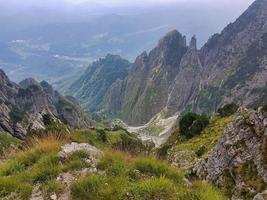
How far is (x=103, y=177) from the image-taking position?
51.8 feet

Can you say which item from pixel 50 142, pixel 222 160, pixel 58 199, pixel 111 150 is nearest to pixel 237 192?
pixel 222 160

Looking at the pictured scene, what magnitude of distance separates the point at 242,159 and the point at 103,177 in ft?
48.7

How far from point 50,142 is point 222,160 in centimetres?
1402

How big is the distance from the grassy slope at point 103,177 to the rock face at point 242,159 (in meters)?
9.82

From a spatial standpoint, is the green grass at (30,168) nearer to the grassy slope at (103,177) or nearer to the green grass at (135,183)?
the grassy slope at (103,177)

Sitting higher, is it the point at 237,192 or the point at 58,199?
the point at 58,199

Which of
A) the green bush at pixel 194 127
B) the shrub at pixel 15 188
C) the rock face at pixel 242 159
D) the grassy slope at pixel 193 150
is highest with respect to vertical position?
the shrub at pixel 15 188

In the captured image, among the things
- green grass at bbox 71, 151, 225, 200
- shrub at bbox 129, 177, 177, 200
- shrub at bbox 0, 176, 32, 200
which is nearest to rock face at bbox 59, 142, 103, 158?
green grass at bbox 71, 151, 225, 200

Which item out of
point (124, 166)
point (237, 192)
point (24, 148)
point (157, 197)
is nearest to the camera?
point (157, 197)

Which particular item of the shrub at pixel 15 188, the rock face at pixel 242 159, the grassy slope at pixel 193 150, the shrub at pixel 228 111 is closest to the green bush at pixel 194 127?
the grassy slope at pixel 193 150

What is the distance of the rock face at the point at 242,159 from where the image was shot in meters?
26.4

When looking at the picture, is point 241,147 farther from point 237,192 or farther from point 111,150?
point 111,150

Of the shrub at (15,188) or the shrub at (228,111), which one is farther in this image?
the shrub at (228,111)

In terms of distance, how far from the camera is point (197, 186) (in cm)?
1623
